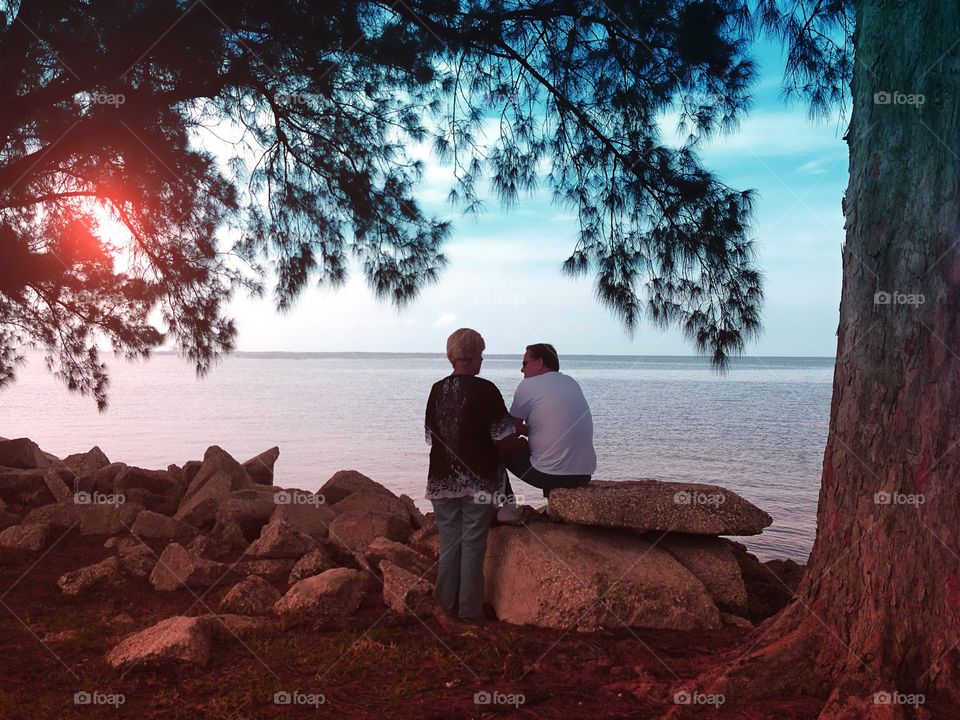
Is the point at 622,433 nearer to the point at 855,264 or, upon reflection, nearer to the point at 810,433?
the point at 810,433

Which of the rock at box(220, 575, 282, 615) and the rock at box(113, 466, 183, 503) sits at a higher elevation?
the rock at box(113, 466, 183, 503)

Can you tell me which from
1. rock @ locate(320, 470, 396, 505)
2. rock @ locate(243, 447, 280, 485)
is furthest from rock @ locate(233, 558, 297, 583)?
rock @ locate(243, 447, 280, 485)

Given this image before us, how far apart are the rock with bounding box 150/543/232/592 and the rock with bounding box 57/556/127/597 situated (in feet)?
0.96

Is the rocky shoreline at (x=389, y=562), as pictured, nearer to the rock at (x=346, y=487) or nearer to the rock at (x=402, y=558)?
the rock at (x=402, y=558)

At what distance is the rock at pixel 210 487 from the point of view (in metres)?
7.74

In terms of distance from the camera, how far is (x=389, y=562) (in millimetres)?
5855

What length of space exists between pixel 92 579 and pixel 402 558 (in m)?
2.37

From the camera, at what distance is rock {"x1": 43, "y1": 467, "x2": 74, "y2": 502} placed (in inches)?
334

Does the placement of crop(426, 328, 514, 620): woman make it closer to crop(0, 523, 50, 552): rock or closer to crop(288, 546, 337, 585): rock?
crop(288, 546, 337, 585): rock

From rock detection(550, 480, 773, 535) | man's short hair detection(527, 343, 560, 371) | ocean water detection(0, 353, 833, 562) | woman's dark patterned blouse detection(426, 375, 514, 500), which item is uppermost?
man's short hair detection(527, 343, 560, 371)

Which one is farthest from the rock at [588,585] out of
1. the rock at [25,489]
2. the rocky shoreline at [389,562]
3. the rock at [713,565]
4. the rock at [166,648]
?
the rock at [25,489]

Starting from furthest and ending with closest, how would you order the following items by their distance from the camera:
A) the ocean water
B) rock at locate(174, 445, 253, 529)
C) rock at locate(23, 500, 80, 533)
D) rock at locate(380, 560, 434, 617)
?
the ocean water, rock at locate(174, 445, 253, 529), rock at locate(23, 500, 80, 533), rock at locate(380, 560, 434, 617)

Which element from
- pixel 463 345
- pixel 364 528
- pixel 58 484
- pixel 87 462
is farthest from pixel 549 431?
pixel 87 462

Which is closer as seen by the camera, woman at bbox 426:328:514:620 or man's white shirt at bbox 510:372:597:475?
woman at bbox 426:328:514:620
